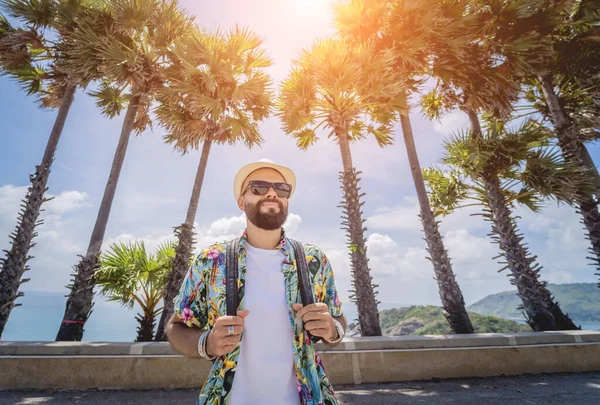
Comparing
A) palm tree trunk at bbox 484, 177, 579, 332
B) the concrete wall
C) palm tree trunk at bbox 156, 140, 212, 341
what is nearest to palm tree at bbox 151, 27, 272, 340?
palm tree trunk at bbox 156, 140, 212, 341

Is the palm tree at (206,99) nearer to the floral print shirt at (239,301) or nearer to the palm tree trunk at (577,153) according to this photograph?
the floral print shirt at (239,301)

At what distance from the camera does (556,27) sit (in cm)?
880

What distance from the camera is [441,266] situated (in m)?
7.69

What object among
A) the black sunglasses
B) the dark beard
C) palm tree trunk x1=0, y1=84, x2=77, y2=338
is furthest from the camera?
palm tree trunk x1=0, y1=84, x2=77, y2=338

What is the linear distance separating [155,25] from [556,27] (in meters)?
12.2

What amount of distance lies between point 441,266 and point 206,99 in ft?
26.1

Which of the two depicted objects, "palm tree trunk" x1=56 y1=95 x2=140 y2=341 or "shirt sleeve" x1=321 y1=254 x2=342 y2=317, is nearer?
"shirt sleeve" x1=321 y1=254 x2=342 y2=317

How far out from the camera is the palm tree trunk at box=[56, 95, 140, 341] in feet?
21.7

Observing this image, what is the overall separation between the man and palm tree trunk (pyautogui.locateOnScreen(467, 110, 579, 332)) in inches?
328

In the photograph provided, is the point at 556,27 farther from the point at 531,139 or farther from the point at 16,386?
the point at 16,386

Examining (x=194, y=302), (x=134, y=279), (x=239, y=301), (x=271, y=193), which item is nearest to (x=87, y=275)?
(x=134, y=279)

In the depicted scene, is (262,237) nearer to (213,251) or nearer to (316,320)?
(213,251)

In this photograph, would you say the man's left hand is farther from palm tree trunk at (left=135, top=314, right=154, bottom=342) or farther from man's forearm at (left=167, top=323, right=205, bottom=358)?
palm tree trunk at (left=135, top=314, right=154, bottom=342)

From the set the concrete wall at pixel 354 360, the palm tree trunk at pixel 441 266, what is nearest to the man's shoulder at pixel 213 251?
the concrete wall at pixel 354 360
